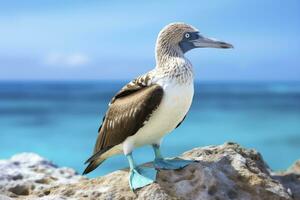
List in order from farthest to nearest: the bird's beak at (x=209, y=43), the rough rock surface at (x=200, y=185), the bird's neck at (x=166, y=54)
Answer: the bird's beak at (x=209, y=43) < the bird's neck at (x=166, y=54) < the rough rock surface at (x=200, y=185)

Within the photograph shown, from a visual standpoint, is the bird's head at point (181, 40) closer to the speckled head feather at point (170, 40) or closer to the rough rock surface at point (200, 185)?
the speckled head feather at point (170, 40)

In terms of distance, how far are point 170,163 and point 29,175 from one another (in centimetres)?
252

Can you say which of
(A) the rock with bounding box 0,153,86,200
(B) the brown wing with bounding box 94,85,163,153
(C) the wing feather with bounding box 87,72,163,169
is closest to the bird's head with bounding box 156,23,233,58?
(C) the wing feather with bounding box 87,72,163,169

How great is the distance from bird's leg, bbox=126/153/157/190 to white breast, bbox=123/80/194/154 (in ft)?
0.66

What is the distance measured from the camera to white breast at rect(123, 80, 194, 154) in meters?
5.56

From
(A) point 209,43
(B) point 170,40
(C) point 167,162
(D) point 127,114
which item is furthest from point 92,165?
(A) point 209,43

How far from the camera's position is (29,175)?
298 inches

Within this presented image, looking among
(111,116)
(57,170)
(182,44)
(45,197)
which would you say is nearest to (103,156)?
(111,116)

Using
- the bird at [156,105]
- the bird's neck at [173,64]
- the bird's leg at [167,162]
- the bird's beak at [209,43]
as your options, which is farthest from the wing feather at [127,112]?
the bird's beak at [209,43]

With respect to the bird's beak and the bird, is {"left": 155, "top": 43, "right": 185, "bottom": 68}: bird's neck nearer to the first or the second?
the bird

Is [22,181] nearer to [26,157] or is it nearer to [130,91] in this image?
[26,157]

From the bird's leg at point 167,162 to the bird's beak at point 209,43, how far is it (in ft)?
3.54

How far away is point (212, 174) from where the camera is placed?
18.2 ft

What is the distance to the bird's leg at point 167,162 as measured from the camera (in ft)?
18.6
